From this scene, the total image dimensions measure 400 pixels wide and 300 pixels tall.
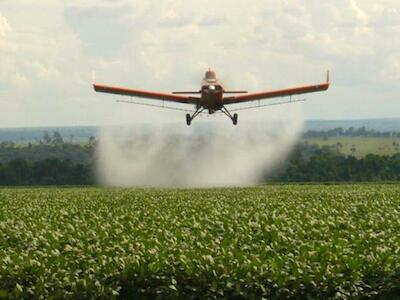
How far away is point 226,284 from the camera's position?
48.1ft

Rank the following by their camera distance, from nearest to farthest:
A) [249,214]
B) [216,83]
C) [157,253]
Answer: [157,253] → [249,214] → [216,83]

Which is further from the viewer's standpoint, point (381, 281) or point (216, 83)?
point (216, 83)

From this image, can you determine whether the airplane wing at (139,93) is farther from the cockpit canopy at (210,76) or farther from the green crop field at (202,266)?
the green crop field at (202,266)

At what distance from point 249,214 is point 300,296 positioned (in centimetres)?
1106

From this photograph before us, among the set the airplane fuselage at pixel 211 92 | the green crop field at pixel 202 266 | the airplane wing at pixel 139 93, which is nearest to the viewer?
the green crop field at pixel 202 266

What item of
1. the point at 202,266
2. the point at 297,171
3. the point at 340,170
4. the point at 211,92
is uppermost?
the point at 211,92

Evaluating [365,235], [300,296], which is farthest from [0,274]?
[365,235]

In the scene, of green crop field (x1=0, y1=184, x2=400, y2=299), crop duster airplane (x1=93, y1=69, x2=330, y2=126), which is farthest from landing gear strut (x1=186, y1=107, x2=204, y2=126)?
green crop field (x1=0, y1=184, x2=400, y2=299)

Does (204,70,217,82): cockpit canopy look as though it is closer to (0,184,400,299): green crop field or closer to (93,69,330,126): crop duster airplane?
(93,69,330,126): crop duster airplane

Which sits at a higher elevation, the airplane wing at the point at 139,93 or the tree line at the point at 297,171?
the airplane wing at the point at 139,93

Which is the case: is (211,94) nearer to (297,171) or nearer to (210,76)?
(210,76)

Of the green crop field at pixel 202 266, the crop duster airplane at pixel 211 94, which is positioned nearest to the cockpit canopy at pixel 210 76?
the crop duster airplane at pixel 211 94

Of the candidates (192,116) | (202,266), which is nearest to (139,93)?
(192,116)

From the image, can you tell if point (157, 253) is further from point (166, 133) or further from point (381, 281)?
point (166, 133)
